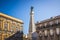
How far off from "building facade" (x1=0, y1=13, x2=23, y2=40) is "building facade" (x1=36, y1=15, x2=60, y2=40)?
11.8 feet

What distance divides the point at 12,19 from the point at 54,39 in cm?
543

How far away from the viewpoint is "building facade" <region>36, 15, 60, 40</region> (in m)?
16.6

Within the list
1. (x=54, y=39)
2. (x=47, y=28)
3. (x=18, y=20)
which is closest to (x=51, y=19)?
(x=47, y=28)

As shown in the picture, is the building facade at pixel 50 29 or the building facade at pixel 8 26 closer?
the building facade at pixel 8 26

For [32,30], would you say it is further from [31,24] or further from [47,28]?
[47,28]

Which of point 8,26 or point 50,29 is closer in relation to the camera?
point 8,26

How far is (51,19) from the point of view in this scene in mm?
18328

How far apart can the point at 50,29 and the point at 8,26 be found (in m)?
5.30

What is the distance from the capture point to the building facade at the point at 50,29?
1660 centimetres

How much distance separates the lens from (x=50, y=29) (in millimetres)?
17703

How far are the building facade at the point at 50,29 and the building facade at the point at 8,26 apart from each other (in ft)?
11.8

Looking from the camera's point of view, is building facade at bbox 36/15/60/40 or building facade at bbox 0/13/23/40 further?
building facade at bbox 36/15/60/40

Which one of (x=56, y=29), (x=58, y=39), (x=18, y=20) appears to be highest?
(x=18, y=20)

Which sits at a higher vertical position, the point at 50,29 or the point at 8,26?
the point at 8,26
